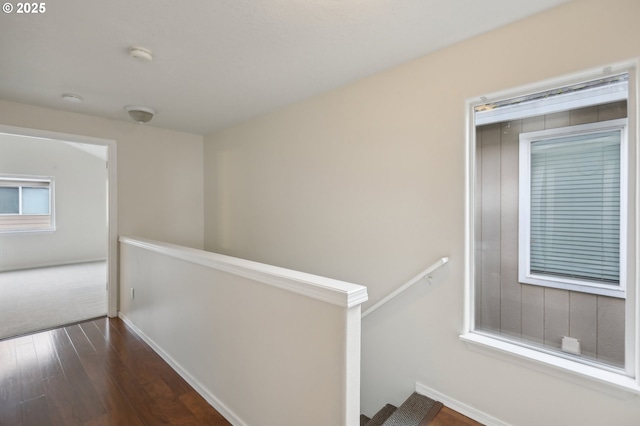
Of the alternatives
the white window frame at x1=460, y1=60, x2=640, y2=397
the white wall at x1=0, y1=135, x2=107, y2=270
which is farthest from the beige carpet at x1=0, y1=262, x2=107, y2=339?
the white window frame at x1=460, y1=60, x2=640, y2=397

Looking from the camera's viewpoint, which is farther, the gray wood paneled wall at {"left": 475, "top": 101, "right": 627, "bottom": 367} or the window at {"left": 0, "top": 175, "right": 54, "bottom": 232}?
the window at {"left": 0, "top": 175, "right": 54, "bottom": 232}

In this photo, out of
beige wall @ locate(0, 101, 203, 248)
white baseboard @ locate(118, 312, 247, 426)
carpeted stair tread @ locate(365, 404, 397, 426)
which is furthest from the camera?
beige wall @ locate(0, 101, 203, 248)

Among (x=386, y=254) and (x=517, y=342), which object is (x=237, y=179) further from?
(x=517, y=342)

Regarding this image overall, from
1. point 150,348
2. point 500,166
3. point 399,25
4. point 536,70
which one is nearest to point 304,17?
point 399,25

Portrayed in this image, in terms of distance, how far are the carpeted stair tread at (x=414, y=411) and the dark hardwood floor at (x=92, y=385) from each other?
3.62 ft

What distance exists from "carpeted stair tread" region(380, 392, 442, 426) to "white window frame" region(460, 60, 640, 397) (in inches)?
19.3

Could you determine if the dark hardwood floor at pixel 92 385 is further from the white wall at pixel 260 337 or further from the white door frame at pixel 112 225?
the white door frame at pixel 112 225

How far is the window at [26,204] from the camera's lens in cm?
618

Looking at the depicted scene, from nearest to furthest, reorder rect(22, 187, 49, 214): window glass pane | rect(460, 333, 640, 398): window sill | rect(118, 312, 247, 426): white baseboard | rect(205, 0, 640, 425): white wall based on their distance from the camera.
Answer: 1. rect(460, 333, 640, 398): window sill
2. rect(205, 0, 640, 425): white wall
3. rect(118, 312, 247, 426): white baseboard
4. rect(22, 187, 49, 214): window glass pane

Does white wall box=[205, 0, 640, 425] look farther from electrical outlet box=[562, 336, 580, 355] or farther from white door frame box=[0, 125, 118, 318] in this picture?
white door frame box=[0, 125, 118, 318]

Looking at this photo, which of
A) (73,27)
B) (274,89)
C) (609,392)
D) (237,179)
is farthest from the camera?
(237,179)

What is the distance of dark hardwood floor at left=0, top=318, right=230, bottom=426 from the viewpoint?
76.5 inches

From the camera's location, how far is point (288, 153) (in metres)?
3.15

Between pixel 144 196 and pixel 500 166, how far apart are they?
13.3 feet
